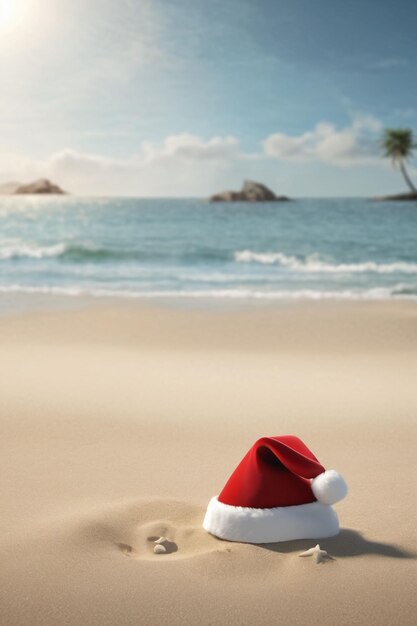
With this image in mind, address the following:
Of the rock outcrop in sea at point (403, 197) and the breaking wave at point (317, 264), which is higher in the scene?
the rock outcrop in sea at point (403, 197)

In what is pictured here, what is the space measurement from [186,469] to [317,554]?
4.39ft

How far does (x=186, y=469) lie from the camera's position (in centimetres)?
391

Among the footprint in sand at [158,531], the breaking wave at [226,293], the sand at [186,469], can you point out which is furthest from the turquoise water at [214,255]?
the footprint in sand at [158,531]

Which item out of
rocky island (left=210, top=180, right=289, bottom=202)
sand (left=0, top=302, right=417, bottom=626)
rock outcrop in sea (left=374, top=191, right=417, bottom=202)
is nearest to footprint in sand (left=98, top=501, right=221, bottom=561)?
sand (left=0, top=302, right=417, bottom=626)

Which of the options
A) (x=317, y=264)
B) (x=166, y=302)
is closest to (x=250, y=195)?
(x=317, y=264)

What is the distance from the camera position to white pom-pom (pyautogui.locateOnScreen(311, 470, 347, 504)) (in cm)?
282

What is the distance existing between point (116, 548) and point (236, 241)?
946 inches

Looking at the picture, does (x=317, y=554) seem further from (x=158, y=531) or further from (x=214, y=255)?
(x=214, y=255)

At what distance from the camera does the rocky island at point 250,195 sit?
57938 mm

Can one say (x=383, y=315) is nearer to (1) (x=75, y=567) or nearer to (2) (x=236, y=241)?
(1) (x=75, y=567)

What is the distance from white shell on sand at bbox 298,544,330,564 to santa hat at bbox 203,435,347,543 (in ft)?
0.54

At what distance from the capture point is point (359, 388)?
231 inches

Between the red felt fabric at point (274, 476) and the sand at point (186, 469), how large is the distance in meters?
0.18

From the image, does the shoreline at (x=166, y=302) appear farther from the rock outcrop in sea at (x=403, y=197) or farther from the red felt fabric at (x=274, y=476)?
the rock outcrop in sea at (x=403, y=197)
